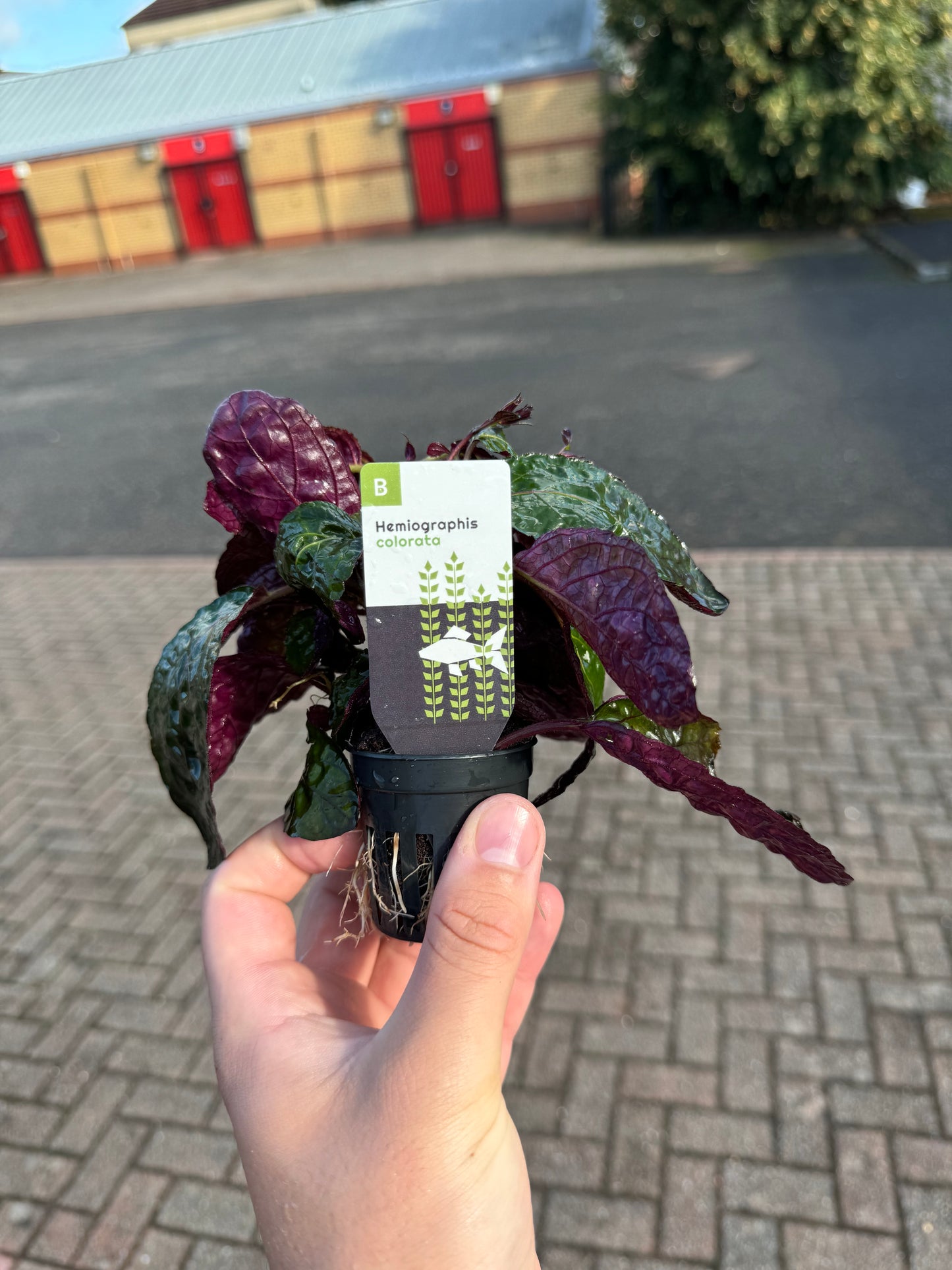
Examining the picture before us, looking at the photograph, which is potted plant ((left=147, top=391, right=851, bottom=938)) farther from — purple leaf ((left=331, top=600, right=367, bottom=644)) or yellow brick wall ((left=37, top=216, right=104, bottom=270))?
yellow brick wall ((left=37, top=216, right=104, bottom=270))

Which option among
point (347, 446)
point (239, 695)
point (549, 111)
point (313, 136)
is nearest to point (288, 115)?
point (313, 136)

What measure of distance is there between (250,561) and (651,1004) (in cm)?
218

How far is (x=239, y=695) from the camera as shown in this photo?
1548mm

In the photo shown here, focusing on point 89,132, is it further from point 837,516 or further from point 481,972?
point 481,972

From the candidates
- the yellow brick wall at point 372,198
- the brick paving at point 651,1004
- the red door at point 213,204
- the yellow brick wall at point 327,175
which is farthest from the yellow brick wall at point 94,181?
the brick paving at point 651,1004

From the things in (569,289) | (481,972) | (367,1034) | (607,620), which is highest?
(607,620)

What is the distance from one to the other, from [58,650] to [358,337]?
28.1 feet

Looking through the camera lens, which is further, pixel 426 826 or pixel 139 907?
pixel 139 907

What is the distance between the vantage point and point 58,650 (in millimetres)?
5852

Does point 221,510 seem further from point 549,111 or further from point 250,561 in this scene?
point 549,111

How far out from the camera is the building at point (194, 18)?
30.5 metres

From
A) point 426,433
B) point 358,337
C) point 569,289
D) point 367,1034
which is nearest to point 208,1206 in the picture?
point 367,1034

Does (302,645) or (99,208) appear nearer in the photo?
(302,645)

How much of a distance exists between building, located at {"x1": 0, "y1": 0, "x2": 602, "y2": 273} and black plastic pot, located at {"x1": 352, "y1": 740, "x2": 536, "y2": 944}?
71.8 ft
